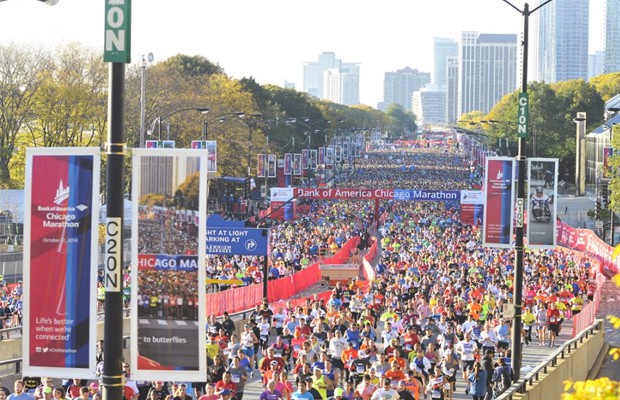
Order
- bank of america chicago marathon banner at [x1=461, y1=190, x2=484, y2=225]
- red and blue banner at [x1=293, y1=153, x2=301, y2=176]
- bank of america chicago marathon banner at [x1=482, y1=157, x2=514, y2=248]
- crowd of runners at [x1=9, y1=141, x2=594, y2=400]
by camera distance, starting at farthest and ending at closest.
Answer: red and blue banner at [x1=293, y1=153, x2=301, y2=176] → bank of america chicago marathon banner at [x1=461, y1=190, x2=484, y2=225] → bank of america chicago marathon banner at [x1=482, y1=157, x2=514, y2=248] → crowd of runners at [x1=9, y1=141, x2=594, y2=400]

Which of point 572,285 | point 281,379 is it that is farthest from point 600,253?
point 281,379

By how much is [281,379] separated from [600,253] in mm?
36275

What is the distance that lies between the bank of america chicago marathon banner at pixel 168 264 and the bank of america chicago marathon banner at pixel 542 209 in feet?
50.6

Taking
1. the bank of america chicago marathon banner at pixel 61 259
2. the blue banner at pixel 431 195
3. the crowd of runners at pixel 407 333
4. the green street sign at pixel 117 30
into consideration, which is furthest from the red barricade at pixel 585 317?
the blue banner at pixel 431 195

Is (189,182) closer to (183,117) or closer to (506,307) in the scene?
(506,307)

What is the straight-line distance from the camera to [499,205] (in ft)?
78.4

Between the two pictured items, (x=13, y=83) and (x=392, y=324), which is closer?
(x=392, y=324)

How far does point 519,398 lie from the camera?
1839 cm

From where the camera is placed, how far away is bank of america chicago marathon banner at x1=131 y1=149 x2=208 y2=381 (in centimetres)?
1059

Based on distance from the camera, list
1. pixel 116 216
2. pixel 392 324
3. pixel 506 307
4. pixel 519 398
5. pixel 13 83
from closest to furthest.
A: pixel 116 216 < pixel 519 398 < pixel 506 307 < pixel 392 324 < pixel 13 83

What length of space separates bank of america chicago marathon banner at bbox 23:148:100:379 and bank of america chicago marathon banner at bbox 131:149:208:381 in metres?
0.37

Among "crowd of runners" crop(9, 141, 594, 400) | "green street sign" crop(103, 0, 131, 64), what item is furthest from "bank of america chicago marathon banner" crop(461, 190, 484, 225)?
"green street sign" crop(103, 0, 131, 64)

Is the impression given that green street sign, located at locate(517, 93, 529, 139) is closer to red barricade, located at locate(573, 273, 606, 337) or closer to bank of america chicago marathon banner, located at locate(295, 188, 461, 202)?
red barricade, located at locate(573, 273, 606, 337)

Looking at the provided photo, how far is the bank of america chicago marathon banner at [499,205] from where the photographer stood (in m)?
23.6
